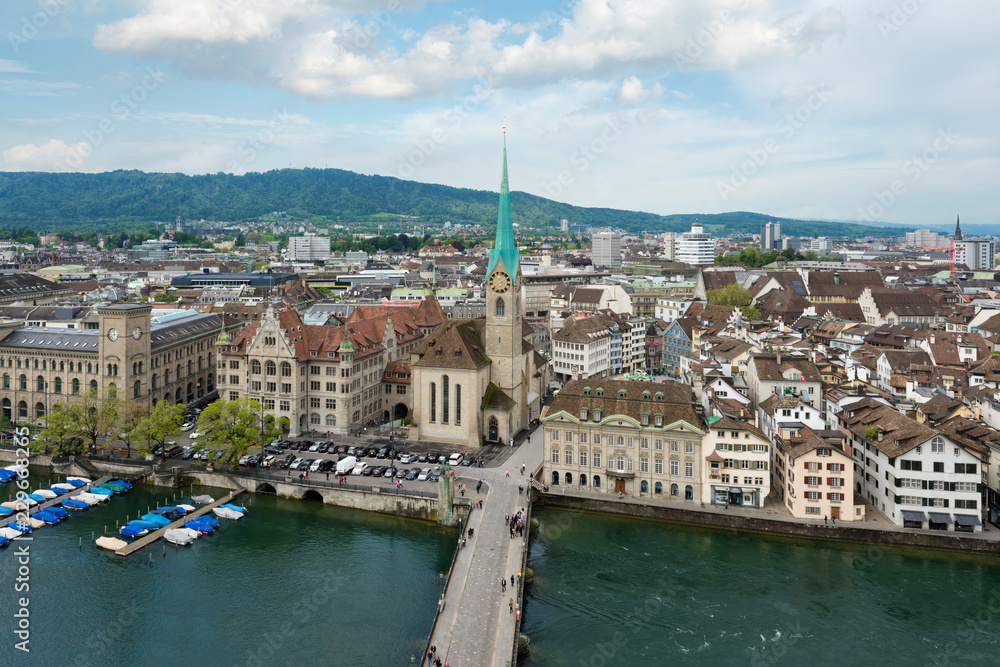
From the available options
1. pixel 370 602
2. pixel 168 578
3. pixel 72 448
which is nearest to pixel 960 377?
pixel 370 602

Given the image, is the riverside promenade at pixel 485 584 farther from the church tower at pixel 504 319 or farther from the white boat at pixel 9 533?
the white boat at pixel 9 533

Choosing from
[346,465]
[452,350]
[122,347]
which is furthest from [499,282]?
[122,347]

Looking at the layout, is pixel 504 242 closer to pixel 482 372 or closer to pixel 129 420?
pixel 482 372

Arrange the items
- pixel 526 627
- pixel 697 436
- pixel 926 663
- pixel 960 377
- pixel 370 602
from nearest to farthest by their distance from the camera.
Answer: pixel 926 663 < pixel 526 627 < pixel 370 602 < pixel 697 436 < pixel 960 377

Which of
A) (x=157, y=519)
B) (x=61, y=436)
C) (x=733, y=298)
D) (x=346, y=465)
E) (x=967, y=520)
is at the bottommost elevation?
(x=157, y=519)

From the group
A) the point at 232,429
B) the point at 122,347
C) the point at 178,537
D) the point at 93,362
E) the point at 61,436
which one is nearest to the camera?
the point at 178,537

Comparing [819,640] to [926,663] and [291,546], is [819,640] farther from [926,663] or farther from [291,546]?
[291,546]

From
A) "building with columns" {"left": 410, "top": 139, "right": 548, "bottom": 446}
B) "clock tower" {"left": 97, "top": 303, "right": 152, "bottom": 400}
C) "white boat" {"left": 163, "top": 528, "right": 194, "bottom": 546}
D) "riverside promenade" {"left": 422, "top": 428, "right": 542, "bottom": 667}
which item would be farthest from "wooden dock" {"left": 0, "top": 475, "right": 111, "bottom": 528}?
"riverside promenade" {"left": 422, "top": 428, "right": 542, "bottom": 667}
